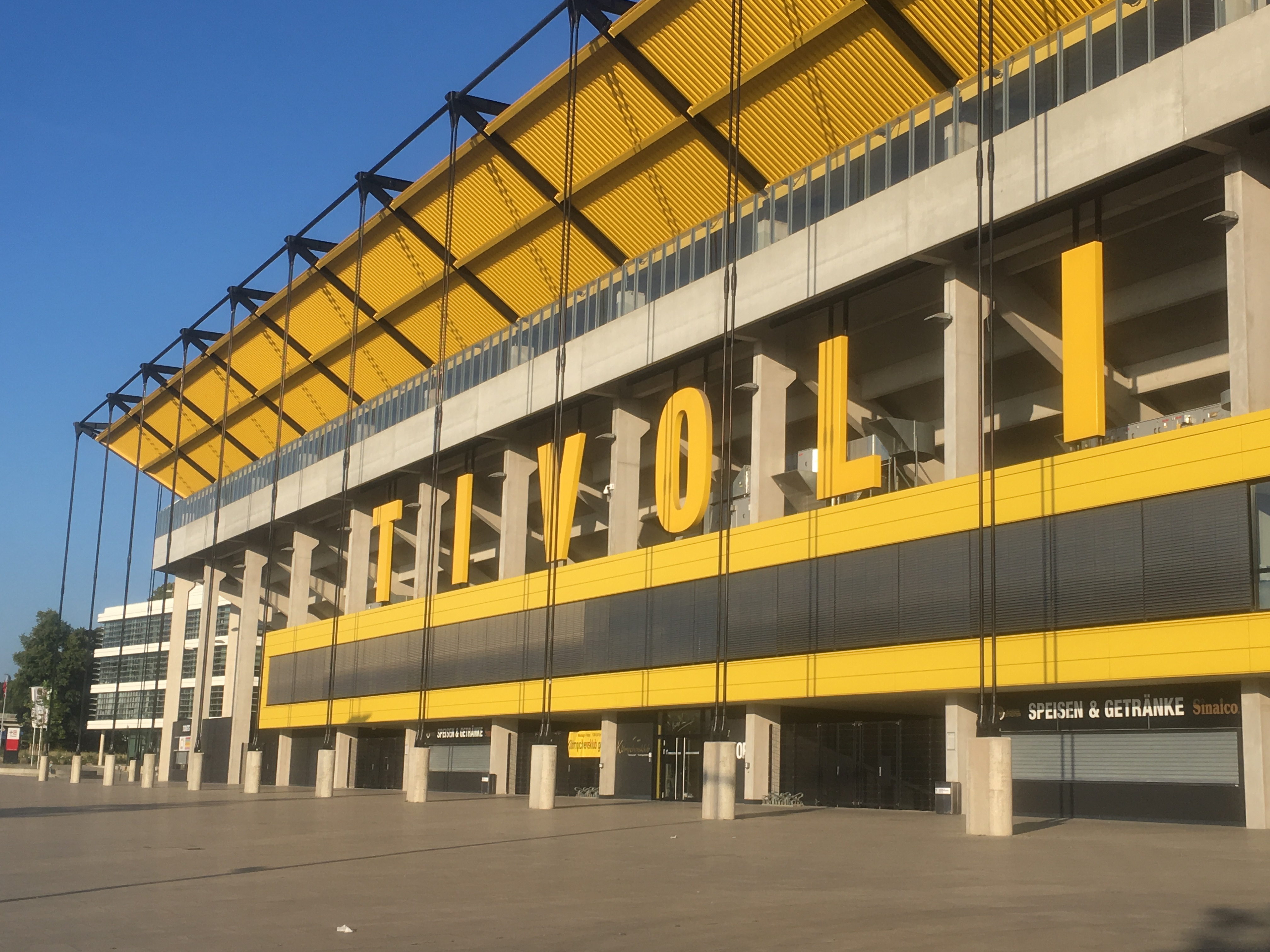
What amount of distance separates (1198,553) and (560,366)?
20865 mm

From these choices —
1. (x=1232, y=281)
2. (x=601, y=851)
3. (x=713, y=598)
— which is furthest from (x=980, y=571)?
(x=713, y=598)

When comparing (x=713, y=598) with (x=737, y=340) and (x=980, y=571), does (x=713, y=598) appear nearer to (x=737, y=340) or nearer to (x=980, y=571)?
(x=737, y=340)

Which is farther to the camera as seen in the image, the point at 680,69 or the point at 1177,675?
the point at 680,69

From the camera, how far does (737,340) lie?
3869 cm

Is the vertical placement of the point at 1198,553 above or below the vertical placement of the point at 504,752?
above

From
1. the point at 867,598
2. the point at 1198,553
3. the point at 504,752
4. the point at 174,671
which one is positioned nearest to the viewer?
the point at 1198,553

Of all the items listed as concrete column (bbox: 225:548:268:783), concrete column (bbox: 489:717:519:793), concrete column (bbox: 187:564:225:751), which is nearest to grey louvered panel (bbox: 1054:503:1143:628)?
concrete column (bbox: 489:717:519:793)

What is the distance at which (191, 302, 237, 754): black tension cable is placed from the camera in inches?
2571

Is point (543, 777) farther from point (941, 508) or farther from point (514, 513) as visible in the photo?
point (514, 513)

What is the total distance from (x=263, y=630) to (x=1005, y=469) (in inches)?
1906

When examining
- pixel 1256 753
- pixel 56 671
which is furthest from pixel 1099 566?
pixel 56 671

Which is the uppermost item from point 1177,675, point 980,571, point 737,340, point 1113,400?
point 737,340

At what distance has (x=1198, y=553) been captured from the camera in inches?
1005

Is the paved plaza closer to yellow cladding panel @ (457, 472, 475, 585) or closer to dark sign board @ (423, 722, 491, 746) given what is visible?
yellow cladding panel @ (457, 472, 475, 585)
